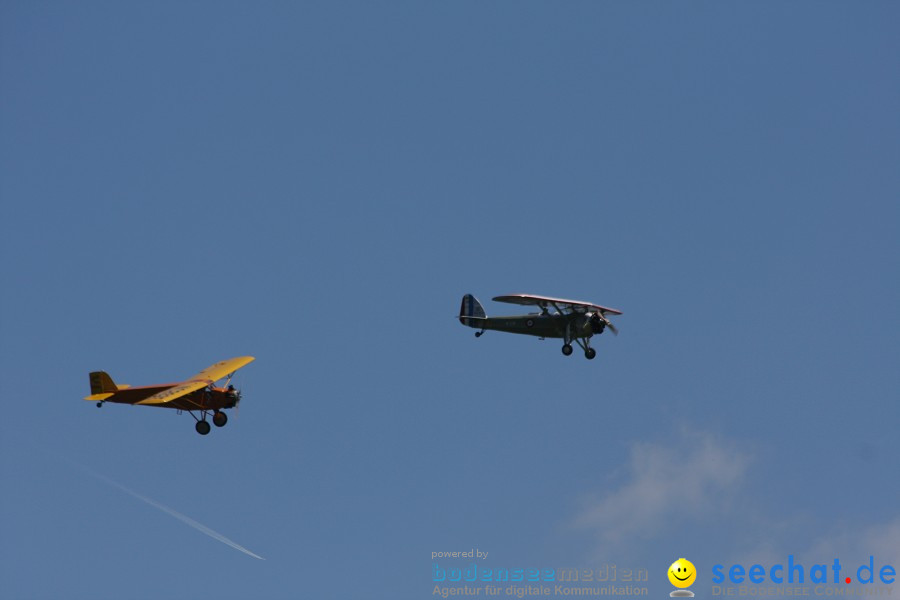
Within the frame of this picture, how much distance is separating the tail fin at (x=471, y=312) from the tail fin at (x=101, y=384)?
19396mm

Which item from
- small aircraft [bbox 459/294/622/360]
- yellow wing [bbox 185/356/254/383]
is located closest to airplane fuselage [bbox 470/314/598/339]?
small aircraft [bbox 459/294/622/360]

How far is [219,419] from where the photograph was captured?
59.5 m

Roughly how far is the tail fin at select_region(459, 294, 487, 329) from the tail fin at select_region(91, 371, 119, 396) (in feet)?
63.6

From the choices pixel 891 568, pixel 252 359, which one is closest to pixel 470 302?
pixel 252 359

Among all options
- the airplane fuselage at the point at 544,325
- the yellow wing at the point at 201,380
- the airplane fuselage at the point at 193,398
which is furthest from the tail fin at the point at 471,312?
the airplane fuselage at the point at 193,398

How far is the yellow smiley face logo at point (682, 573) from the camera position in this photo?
55156 millimetres

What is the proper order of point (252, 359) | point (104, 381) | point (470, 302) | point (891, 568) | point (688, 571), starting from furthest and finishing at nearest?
1. point (470, 302)
2. point (252, 359)
3. point (104, 381)
4. point (688, 571)
5. point (891, 568)

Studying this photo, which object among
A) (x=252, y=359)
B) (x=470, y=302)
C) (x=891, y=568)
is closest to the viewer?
(x=891, y=568)

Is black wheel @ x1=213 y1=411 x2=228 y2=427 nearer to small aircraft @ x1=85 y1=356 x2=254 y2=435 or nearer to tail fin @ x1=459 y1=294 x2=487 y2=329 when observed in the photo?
small aircraft @ x1=85 y1=356 x2=254 y2=435

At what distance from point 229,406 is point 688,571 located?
21.7 meters

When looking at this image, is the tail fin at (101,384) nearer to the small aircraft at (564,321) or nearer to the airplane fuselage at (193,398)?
the airplane fuselage at (193,398)

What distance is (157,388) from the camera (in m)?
60.0

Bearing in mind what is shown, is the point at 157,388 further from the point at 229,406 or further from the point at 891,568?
the point at 891,568

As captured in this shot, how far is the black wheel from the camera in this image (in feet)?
195
